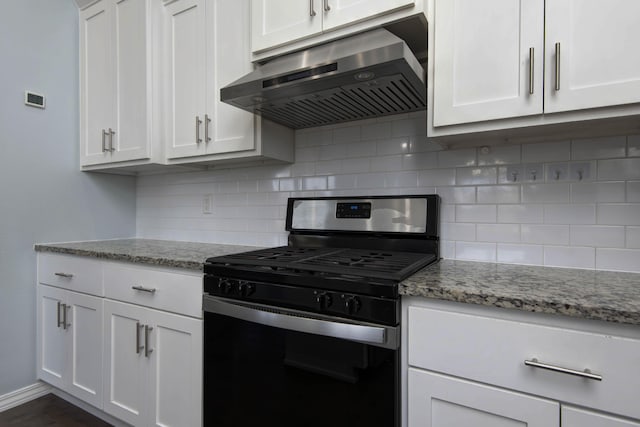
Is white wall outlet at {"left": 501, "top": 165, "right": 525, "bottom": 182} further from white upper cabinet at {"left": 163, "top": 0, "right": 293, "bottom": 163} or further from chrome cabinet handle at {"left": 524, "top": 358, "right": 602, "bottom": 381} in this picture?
white upper cabinet at {"left": 163, "top": 0, "right": 293, "bottom": 163}

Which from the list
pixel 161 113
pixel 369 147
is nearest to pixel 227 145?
pixel 161 113

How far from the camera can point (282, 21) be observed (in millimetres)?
1497

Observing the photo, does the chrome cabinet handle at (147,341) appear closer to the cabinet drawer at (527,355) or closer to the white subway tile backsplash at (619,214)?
the cabinet drawer at (527,355)

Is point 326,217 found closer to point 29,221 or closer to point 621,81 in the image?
point 621,81

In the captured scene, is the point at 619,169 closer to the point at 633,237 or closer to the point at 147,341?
the point at 633,237

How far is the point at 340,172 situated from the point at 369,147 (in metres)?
0.20

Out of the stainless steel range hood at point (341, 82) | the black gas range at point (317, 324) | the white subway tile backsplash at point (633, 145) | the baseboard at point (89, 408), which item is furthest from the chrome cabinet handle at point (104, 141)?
the white subway tile backsplash at point (633, 145)

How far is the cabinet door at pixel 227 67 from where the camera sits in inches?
67.3

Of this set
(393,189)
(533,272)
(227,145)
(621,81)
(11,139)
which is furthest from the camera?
(11,139)

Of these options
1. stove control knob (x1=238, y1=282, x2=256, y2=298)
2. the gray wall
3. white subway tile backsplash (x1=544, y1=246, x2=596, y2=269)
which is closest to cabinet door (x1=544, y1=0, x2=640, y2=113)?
white subway tile backsplash (x1=544, y1=246, x2=596, y2=269)

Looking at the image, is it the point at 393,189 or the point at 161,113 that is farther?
the point at 161,113

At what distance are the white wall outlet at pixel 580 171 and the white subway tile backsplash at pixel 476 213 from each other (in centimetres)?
29

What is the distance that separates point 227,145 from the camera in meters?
1.80

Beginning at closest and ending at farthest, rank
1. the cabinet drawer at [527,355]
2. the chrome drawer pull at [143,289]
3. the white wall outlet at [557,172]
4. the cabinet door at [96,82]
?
the cabinet drawer at [527,355], the white wall outlet at [557,172], the chrome drawer pull at [143,289], the cabinet door at [96,82]
